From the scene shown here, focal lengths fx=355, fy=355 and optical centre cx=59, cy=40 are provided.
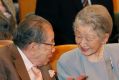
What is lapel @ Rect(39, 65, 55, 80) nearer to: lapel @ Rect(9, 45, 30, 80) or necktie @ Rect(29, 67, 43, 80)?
necktie @ Rect(29, 67, 43, 80)

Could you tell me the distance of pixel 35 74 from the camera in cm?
227

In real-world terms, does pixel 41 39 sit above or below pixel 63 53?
above

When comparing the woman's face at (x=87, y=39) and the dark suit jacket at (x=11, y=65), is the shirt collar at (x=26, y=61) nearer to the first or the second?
the dark suit jacket at (x=11, y=65)

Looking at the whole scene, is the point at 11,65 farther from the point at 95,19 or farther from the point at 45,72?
the point at 95,19

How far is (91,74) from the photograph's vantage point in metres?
2.49

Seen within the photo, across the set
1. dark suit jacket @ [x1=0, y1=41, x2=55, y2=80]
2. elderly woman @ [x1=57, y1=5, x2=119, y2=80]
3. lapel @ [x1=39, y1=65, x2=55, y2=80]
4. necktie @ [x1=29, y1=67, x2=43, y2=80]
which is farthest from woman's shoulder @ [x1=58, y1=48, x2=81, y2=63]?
dark suit jacket @ [x1=0, y1=41, x2=55, y2=80]

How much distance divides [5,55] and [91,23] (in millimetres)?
662

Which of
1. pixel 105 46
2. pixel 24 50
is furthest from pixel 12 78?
pixel 105 46

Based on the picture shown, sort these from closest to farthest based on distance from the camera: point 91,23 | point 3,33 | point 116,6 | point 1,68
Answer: point 1,68, point 91,23, point 3,33, point 116,6

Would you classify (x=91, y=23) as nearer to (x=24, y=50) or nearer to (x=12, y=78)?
(x=24, y=50)

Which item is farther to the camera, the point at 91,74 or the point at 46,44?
the point at 91,74

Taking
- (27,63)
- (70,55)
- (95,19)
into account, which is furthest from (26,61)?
(95,19)

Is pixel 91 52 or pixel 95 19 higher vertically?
pixel 95 19

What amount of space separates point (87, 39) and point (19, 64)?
0.56 m
